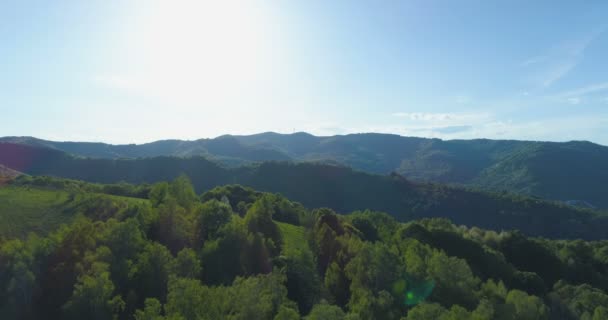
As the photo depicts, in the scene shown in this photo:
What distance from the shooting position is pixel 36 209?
55.1 metres

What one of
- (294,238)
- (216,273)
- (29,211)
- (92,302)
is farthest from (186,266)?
(29,211)

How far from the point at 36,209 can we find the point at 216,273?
34.8 metres

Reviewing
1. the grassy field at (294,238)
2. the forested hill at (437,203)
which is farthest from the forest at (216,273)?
the forested hill at (437,203)

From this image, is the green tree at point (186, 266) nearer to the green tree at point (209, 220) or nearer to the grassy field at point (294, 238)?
the green tree at point (209, 220)

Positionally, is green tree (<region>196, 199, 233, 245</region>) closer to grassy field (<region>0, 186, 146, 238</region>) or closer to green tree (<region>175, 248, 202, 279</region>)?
green tree (<region>175, 248, 202, 279</region>)

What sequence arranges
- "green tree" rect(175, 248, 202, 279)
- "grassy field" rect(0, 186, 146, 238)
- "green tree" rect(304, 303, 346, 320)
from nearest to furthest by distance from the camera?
"green tree" rect(304, 303, 346, 320) < "green tree" rect(175, 248, 202, 279) < "grassy field" rect(0, 186, 146, 238)

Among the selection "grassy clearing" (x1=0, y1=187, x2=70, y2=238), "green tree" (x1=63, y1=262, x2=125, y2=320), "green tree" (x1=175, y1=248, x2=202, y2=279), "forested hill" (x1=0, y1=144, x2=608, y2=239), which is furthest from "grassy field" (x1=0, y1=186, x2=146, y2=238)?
"forested hill" (x1=0, y1=144, x2=608, y2=239)

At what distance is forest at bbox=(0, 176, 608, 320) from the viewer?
28.1m

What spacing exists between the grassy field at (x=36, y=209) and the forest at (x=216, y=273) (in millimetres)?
224

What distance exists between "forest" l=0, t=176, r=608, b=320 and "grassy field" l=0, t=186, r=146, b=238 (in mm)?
224

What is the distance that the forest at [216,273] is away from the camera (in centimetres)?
2809

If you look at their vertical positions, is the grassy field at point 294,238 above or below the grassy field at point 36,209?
below

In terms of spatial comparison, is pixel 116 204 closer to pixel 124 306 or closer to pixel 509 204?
pixel 124 306

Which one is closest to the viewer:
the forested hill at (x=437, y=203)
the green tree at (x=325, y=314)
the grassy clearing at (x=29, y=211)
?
the green tree at (x=325, y=314)
